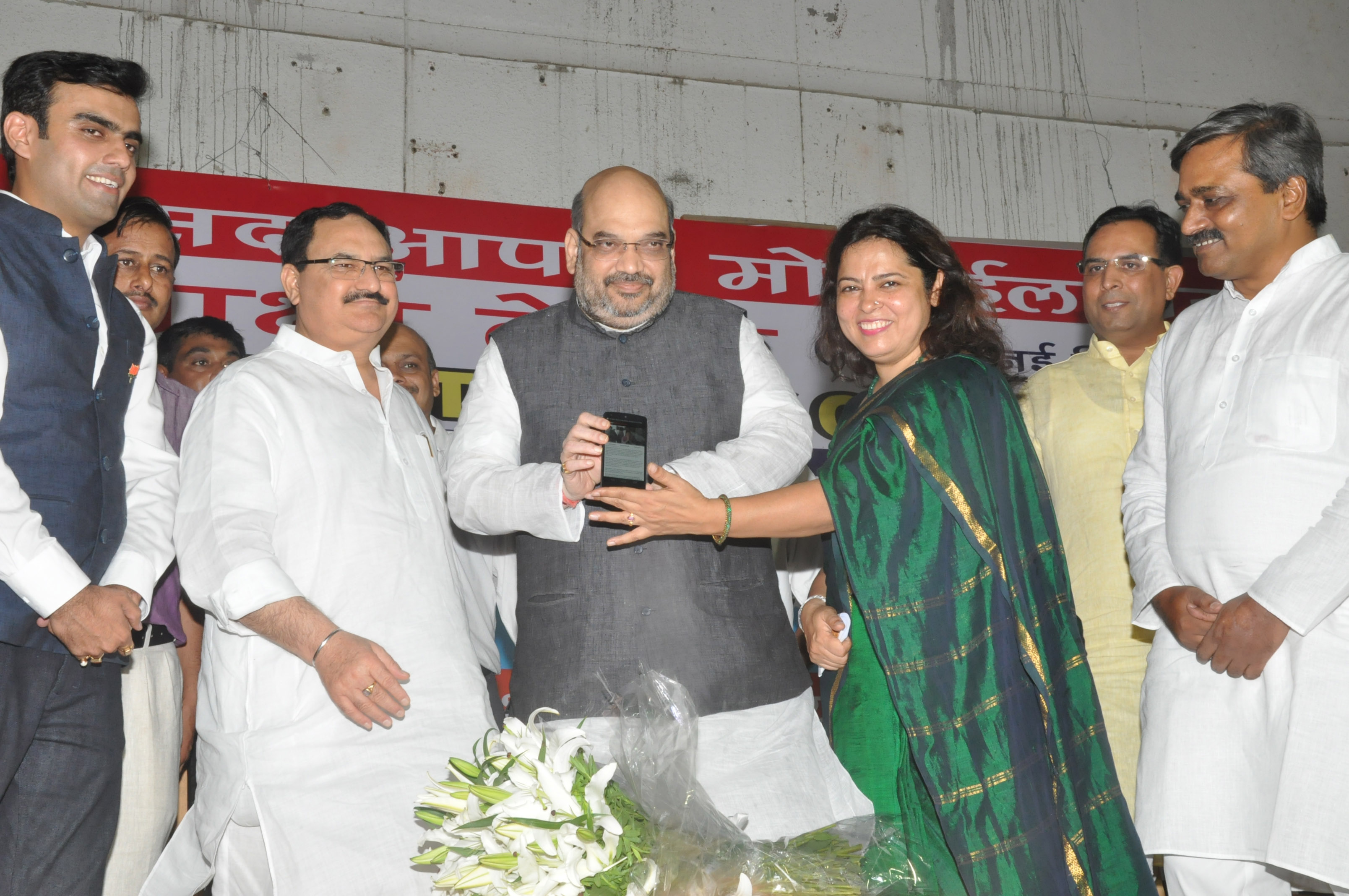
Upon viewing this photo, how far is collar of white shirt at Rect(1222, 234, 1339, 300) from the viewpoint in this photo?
249 centimetres

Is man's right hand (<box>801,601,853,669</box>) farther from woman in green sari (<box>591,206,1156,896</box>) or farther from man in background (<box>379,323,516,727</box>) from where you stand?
man in background (<box>379,323,516,727</box>)

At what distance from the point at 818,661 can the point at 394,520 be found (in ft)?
3.18

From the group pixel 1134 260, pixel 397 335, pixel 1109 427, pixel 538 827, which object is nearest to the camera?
pixel 538 827

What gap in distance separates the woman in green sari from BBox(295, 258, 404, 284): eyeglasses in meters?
0.91

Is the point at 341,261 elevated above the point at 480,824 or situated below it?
above

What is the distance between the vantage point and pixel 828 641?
2.47m

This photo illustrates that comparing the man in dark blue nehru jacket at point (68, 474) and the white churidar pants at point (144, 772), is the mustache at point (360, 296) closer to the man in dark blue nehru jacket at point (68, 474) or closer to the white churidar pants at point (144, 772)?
the man in dark blue nehru jacket at point (68, 474)

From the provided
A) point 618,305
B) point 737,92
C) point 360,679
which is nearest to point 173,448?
point 360,679

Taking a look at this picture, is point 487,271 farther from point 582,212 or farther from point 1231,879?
point 1231,879

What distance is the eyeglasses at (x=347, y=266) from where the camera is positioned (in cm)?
281

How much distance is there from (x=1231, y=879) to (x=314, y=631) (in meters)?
1.83

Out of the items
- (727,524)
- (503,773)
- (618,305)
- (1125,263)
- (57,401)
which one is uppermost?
(1125,263)

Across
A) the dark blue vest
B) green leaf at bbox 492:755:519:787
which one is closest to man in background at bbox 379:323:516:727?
the dark blue vest

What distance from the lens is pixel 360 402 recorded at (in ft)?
8.89
